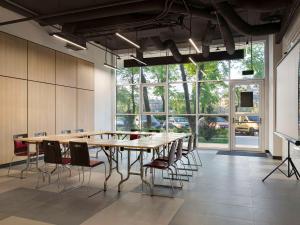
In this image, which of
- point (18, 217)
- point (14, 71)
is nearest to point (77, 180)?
point (18, 217)

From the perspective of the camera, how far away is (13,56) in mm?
6238

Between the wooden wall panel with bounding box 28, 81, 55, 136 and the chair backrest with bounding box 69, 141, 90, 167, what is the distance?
3.17 metres

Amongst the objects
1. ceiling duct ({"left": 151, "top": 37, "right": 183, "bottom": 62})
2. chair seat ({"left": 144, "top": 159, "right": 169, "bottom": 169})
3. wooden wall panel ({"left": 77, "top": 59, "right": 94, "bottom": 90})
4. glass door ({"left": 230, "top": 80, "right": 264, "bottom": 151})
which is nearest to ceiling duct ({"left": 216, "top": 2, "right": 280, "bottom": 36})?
ceiling duct ({"left": 151, "top": 37, "right": 183, "bottom": 62})

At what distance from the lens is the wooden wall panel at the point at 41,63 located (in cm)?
676

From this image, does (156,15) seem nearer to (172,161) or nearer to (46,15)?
(46,15)

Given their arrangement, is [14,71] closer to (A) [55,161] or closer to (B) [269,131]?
(A) [55,161]

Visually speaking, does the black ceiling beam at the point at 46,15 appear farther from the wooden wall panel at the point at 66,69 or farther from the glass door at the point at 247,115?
the glass door at the point at 247,115

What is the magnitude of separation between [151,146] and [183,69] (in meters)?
6.30

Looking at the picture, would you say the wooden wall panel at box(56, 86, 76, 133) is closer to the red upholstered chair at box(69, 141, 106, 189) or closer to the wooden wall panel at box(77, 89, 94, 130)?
the wooden wall panel at box(77, 89, 94, 130)

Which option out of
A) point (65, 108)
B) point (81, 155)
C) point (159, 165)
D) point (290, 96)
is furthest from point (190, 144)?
point (65, 108)

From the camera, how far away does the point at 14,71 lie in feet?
20.5

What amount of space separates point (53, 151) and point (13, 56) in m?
3.29

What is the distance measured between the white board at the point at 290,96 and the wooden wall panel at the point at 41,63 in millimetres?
6142

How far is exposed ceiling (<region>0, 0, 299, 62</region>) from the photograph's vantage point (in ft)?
17.0
